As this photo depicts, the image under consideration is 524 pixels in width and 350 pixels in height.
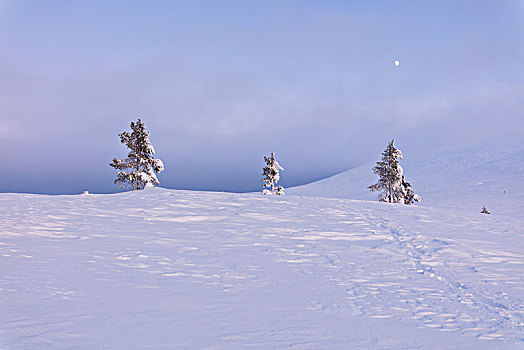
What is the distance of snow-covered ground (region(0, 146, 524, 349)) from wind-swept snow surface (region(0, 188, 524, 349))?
0.12ft

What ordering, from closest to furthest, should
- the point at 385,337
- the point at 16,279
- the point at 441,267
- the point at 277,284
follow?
1. the point at 385,337
2. the point at 16,279
3. the point at 277,284
4. the point at 441,267

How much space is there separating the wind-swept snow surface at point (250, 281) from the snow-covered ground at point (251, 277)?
4 centimetres

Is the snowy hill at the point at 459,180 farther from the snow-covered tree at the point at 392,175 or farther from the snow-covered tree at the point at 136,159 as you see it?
the snow-covered tree at the point at 136,159

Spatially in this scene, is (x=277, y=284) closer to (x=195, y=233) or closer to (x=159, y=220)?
(x=195, y=233)

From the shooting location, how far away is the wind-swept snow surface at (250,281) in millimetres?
5277

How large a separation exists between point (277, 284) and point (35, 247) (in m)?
7.05

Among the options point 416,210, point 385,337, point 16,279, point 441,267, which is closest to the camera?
point 385,337

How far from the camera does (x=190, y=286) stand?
7332 millimetres

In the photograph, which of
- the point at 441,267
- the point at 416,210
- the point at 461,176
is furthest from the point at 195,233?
the point at 461,176

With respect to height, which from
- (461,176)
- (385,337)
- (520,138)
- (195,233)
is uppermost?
(520,138)

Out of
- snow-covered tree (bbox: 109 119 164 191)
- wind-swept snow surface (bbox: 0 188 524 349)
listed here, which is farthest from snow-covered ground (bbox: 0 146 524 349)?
snow-covered tree (bbox: 109 119 164 191)

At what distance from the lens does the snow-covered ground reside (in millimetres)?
5297

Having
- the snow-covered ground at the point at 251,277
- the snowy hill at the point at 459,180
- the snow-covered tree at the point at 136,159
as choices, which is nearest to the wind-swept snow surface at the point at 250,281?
the snow-covered ground at the point at 251,277

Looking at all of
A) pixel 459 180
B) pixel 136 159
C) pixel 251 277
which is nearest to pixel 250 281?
pixel 251 277
